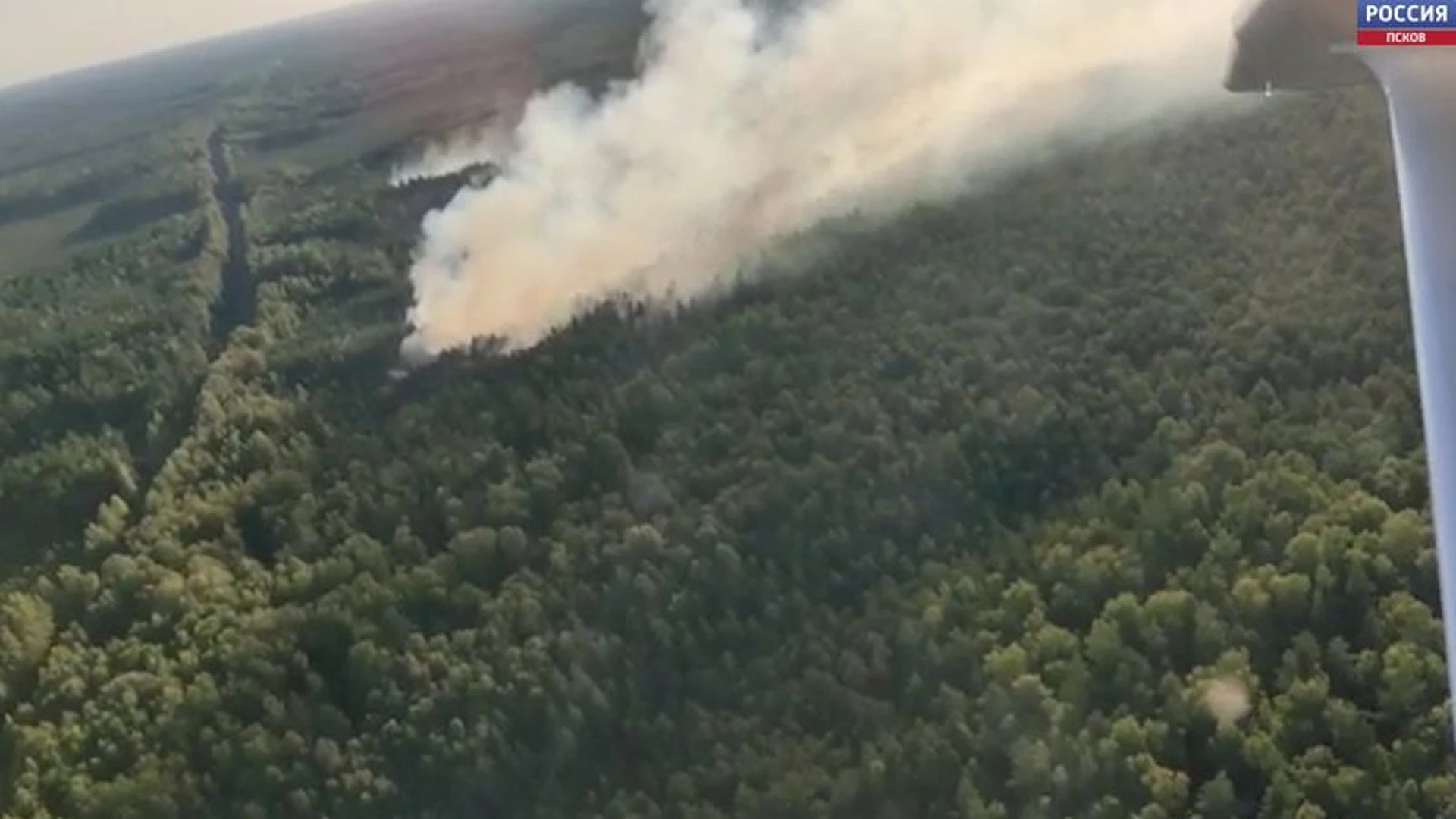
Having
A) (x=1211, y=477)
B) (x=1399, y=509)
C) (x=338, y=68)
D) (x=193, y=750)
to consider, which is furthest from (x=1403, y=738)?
(x=338, y=68)

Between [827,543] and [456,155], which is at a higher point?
[456,155]

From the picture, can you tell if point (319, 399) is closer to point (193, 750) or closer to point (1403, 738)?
point (193, 750)

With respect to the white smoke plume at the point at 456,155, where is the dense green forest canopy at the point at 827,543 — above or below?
below

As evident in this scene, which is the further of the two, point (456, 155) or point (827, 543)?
point (456, 155)

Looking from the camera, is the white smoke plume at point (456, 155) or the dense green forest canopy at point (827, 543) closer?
the dense green forest canopy at point (827, 543)
